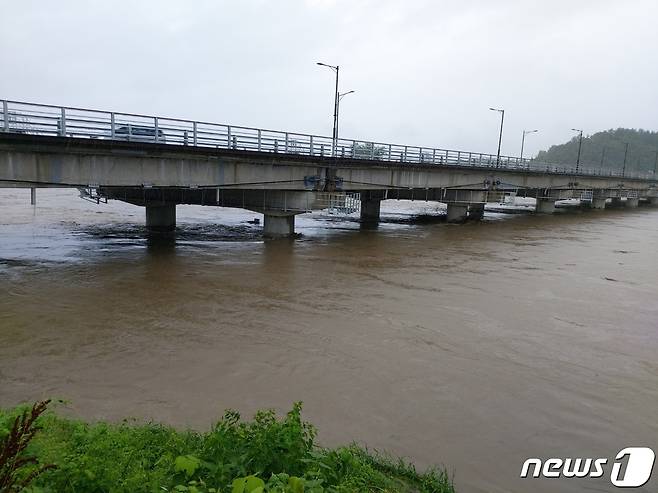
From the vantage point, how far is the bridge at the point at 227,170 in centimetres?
1908

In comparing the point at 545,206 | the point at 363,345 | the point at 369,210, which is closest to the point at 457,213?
the point at 369,210

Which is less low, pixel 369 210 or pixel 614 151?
pixel 614 151

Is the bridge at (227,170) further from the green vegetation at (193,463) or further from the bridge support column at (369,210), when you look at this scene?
the green vegetation at (193,463)

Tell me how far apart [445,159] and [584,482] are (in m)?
37.1

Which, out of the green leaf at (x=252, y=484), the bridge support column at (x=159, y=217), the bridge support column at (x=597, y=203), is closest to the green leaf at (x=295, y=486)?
the green leaf at (x=252, y=484)

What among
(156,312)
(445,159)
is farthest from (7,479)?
(445,159)

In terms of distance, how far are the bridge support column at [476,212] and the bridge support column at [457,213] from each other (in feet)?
12.9

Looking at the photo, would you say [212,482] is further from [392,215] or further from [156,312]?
[392,215]

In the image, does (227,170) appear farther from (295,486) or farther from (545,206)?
(545,206)

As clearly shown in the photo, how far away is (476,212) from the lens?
48.7 m

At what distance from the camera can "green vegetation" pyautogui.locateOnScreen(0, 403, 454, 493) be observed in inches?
185

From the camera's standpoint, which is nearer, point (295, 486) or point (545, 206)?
point (295, 486)

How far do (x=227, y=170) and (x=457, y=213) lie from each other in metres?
25.0

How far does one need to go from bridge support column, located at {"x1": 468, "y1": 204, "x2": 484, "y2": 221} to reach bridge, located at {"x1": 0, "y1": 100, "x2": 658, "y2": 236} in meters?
0.10
